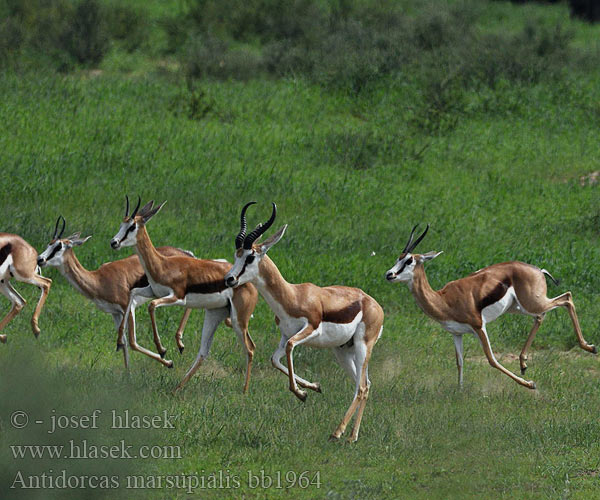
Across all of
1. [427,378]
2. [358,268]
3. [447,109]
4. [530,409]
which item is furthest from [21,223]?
[447,109]

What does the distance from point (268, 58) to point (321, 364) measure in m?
12.8

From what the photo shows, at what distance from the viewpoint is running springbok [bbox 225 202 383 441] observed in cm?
838

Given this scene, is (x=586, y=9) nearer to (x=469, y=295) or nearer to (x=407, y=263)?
(x=469, y=295)

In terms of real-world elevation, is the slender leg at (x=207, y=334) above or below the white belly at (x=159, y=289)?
below

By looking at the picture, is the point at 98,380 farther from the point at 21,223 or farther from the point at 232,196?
the point at 232,196

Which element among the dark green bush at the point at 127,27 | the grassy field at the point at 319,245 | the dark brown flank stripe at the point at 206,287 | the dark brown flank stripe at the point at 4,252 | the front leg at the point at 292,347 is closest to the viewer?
the grassy field at the point at 319,245

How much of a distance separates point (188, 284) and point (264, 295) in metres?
1.19

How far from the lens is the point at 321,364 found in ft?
35.4

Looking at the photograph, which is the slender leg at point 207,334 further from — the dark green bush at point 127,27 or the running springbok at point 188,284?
the dark green bush at point 127,27

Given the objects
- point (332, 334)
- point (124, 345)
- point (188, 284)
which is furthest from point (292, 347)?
point (124, 345)

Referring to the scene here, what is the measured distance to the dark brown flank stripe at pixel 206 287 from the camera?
9422 millimetres

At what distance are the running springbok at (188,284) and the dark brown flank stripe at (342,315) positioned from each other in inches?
49.4

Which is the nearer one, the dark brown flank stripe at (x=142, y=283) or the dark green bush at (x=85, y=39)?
the dark brown flank stripe at (x=142, y=283)

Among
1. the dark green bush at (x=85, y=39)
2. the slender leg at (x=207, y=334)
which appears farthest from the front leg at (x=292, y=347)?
the dark green bush at (x=85, y=39)
